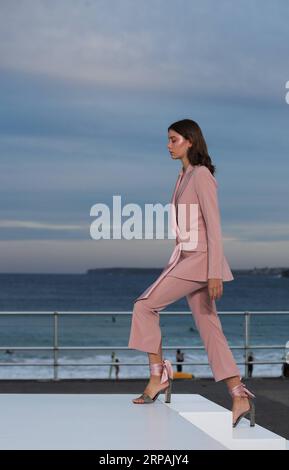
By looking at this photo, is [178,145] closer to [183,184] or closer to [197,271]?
[183,184]

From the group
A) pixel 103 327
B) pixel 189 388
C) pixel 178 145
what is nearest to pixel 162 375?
pixel 178 145

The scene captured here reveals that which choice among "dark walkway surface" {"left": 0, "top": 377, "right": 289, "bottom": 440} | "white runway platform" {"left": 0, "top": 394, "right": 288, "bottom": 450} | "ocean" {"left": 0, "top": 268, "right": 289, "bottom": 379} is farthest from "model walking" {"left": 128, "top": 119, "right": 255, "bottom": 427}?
"ocean" {"left": 0, "top": 268, "right": 289, "bottom": 379}

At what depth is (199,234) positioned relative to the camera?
5605mm

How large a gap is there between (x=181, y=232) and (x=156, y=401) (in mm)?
1075

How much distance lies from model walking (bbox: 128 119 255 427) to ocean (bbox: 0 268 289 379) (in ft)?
41.2

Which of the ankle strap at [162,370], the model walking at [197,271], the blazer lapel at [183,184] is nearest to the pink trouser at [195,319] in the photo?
the model walking at [197,271]

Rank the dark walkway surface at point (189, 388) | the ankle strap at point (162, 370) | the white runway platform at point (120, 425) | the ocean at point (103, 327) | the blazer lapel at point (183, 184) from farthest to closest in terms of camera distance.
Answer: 1. the ocean at point (103, 327)
2. the dark walkway surface at point (189, 388)
3. the ankle strap at point (162, 370)
4. the blazer lapel at point (183, 184)
5. the white runway platform at point (120, 425)

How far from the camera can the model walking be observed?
18.1ft

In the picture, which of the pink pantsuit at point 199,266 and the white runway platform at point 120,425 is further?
the pink pantsuit at point 199,266

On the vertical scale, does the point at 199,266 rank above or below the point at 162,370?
above

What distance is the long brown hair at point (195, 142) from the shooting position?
227 inches

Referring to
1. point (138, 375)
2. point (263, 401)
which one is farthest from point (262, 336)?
point (263, 401)

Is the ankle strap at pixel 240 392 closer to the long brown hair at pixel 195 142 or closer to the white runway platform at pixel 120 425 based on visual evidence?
the white runway platform at pixel 120 425

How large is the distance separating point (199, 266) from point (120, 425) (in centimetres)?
90
